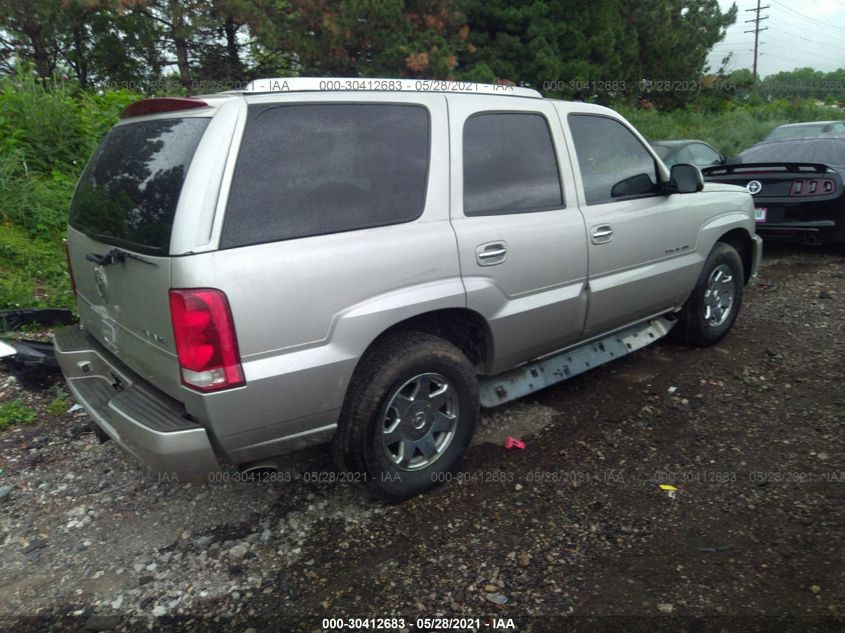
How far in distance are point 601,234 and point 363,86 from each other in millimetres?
1627

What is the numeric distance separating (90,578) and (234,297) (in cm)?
141

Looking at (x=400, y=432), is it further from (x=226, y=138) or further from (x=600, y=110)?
(x=600, y=110)

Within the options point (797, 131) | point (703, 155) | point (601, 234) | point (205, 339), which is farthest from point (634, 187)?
point (797, 131)

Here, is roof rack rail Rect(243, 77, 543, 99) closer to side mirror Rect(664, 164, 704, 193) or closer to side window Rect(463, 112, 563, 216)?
side window Rect(463, 112, 563, 216)

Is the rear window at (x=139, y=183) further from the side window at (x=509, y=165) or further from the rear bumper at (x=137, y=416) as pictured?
the side window at (x=509, y=165)

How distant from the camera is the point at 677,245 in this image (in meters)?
4.39

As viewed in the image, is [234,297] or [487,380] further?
[487,380]

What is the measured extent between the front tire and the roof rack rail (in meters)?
1.16

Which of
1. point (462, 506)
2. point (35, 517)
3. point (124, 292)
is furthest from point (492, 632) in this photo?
point (35, 517)

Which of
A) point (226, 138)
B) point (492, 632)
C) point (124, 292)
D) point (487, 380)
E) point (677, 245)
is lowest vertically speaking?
point (492, 632)

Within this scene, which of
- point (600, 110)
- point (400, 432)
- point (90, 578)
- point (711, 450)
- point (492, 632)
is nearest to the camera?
point (492, 632)

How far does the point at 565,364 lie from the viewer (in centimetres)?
402

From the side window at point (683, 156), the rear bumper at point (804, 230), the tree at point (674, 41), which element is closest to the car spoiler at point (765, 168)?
the rear bumper at point (804, 230)

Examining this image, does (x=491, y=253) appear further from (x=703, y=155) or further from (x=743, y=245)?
(x=703, y=155)
